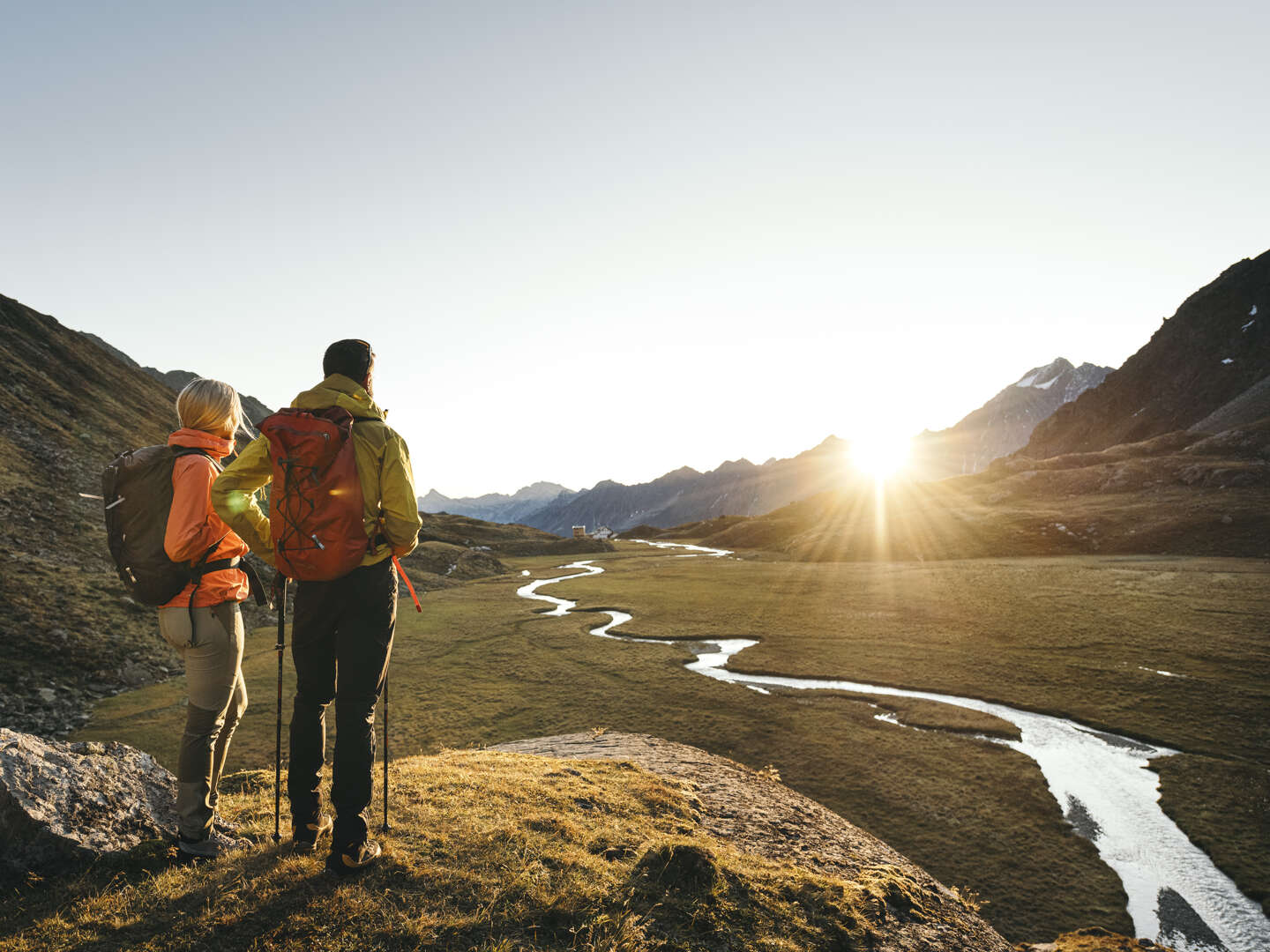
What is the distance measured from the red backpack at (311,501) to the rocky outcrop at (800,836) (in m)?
8.32

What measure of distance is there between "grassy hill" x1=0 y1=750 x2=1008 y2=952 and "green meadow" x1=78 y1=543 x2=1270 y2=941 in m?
4.65

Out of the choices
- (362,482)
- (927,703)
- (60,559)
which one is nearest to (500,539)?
(60,559)

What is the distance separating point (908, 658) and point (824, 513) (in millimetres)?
117998

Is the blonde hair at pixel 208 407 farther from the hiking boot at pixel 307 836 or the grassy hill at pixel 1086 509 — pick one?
the grassy hill at pixel 1086 509

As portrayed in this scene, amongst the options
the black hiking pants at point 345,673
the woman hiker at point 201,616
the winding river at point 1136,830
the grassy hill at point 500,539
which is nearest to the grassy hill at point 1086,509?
the grassy hill at point 500,539

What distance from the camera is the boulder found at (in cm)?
557

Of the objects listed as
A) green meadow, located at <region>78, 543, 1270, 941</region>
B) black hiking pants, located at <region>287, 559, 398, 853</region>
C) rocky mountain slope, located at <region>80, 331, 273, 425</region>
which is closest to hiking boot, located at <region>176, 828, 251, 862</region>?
black hiking pants, located at <region>287, 559, 398, 853</region>

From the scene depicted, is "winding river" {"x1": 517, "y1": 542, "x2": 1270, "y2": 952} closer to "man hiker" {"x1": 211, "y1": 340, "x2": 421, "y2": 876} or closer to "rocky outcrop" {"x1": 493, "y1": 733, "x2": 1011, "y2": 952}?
"rocky outcrop" {"x1": 493, "y1": 733, "x2": 1011, "y2": 952}

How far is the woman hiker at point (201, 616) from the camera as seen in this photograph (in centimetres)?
610

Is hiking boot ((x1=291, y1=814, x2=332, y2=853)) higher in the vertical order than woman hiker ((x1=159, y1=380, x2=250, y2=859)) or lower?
lower

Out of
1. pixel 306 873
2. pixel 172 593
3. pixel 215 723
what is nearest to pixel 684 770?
pixel 306 873

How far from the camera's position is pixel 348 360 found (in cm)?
657

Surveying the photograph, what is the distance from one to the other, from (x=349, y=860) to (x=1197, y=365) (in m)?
250

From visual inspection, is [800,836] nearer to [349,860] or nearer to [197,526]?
[349,860]
